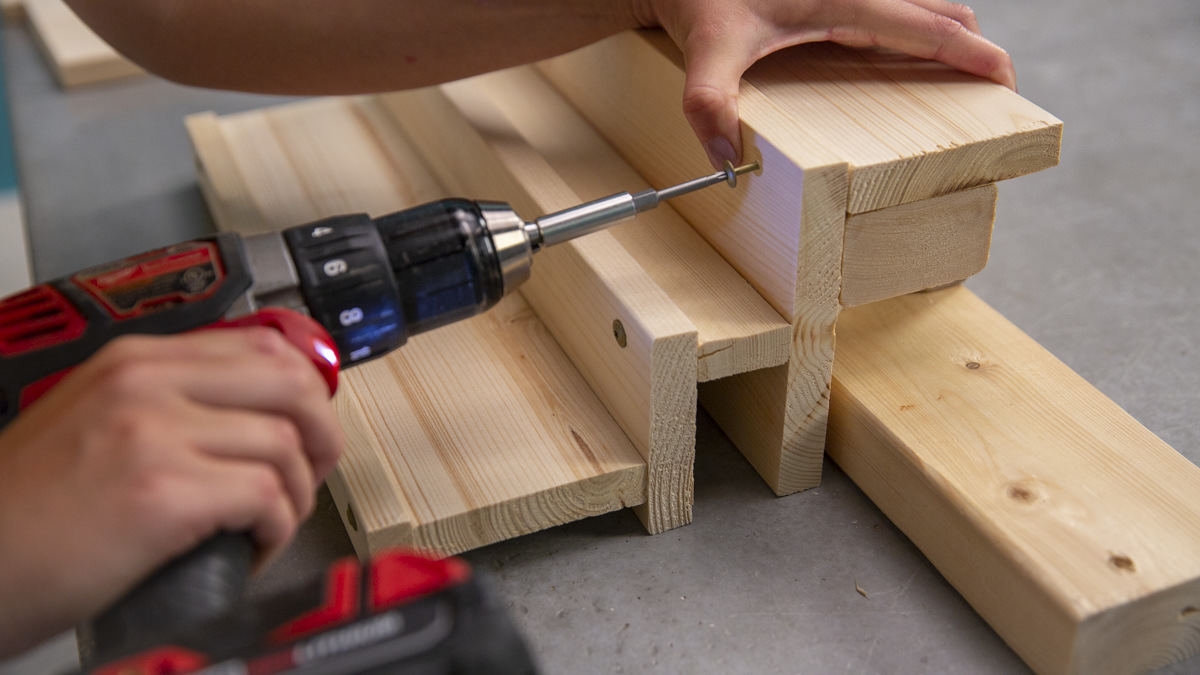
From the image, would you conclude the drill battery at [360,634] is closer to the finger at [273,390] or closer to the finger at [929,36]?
the finger at [273,390]

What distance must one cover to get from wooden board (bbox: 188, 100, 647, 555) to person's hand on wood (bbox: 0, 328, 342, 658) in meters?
0.25

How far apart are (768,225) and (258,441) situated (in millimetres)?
483

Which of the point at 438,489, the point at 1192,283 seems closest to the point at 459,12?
the point at 438,489

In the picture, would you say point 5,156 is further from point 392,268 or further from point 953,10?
point 953,10

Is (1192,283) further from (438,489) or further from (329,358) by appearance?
(329,358)

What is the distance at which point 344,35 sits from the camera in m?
1.08


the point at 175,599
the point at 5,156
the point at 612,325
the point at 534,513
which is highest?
the point at 175,599

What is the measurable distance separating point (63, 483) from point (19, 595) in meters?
0.06

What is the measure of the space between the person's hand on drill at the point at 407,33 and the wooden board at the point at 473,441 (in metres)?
0.20

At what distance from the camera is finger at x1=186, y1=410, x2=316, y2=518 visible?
55 cm

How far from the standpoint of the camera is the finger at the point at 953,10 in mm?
956

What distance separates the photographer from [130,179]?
1.55m

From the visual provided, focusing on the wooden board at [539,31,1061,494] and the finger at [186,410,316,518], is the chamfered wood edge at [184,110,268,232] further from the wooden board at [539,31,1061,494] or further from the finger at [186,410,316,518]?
the finger at [186,410,316,518]

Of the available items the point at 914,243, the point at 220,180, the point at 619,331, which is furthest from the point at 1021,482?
the point at 220,180
